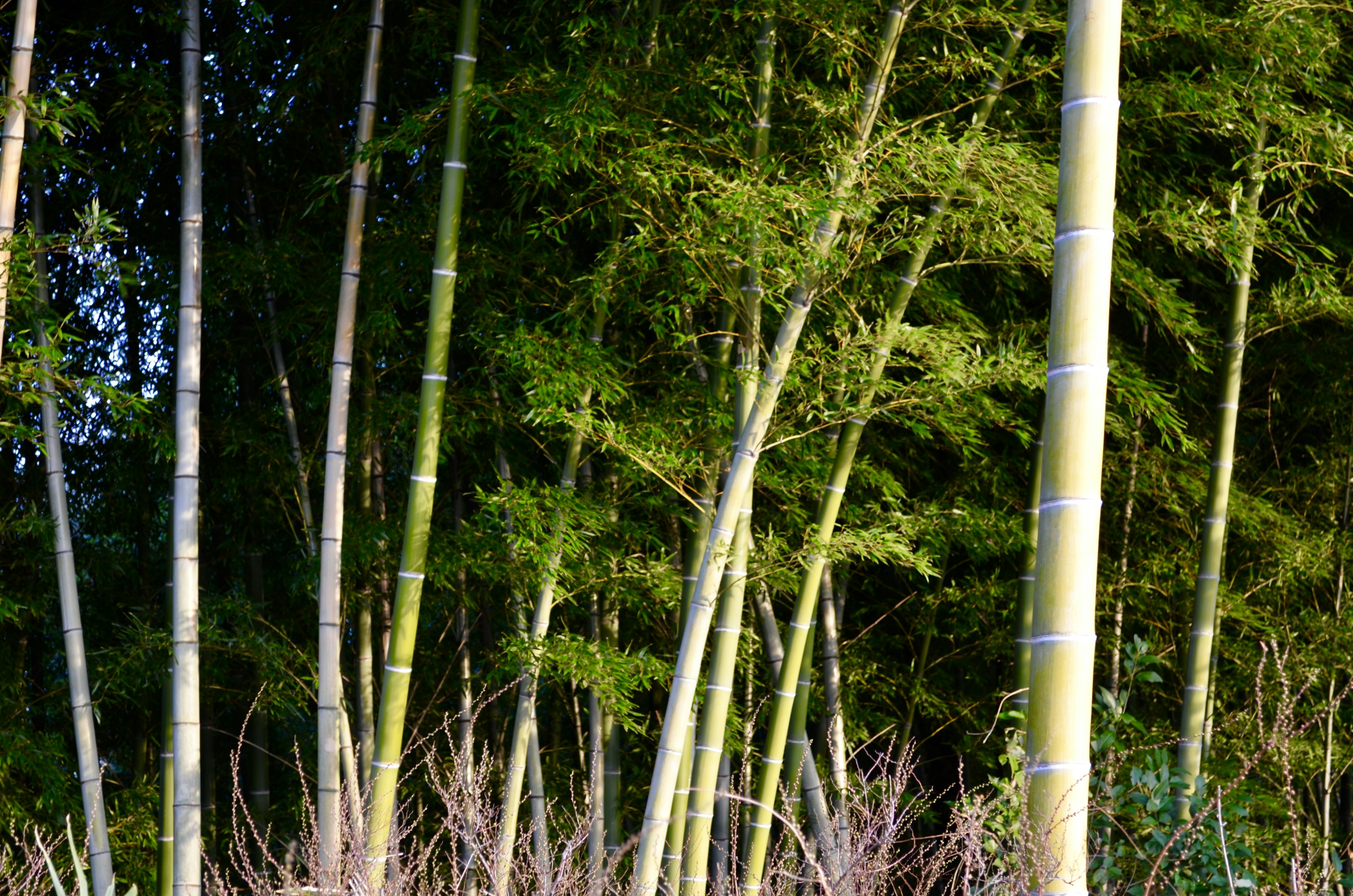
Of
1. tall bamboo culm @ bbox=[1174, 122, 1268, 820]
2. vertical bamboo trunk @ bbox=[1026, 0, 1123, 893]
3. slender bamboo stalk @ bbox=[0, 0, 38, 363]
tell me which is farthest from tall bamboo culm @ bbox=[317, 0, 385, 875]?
tall bamboo culm @ bbox=[1174, 122, 1268, 820]

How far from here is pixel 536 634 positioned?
4.11m

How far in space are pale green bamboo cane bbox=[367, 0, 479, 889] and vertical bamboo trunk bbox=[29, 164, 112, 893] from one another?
1.19m

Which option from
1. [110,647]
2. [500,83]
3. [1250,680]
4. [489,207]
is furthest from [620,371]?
[1250,680]

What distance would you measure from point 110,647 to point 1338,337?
5.43m

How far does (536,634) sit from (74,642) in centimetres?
166

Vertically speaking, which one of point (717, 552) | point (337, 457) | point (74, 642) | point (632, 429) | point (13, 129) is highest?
point (13, 129)

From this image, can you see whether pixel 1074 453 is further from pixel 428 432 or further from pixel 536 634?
pixel 536 634

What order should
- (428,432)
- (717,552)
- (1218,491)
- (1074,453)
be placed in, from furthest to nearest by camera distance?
(1218,491)
(428,432)
(717,552)
(1074,453)

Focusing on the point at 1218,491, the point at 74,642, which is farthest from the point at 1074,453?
the point at 74,642

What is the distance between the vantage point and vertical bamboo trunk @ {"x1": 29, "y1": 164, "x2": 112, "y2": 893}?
408 centimetres

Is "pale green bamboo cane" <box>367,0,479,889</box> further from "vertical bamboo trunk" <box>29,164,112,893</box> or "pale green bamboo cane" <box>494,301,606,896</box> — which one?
"vertical bamboo trunk" <box>29,164,112,893</box>

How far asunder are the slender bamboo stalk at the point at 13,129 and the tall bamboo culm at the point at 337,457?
971 millimetres

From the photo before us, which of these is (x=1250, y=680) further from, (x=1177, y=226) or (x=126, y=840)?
(x=126, y=840)

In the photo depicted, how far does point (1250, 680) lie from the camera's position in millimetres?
5570
